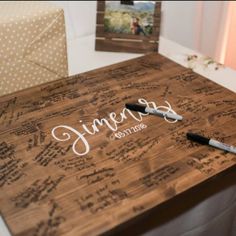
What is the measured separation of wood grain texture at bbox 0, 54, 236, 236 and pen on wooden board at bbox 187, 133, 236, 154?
0.04ft

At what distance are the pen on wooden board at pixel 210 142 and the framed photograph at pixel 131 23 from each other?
0.52 metres

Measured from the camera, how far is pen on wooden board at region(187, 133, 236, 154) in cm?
67

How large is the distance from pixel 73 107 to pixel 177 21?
840 millimetres

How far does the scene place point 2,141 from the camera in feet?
2.27

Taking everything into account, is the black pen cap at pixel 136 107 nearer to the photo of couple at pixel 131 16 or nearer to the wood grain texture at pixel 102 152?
the wood grain texture at pixel 102 152

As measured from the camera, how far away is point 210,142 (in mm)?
681

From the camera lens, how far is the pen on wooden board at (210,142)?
671 mm

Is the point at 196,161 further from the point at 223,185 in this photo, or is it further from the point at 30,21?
the point at 30,21

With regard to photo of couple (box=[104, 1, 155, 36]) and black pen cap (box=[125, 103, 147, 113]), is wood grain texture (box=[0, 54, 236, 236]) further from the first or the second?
photo of couple (box=[104, 1, 155, 36])

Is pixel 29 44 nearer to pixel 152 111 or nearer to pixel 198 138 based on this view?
pixel 152 111

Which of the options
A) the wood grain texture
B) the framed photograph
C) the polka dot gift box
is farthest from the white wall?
the wood grain texture

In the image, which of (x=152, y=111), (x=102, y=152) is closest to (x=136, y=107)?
(x=152, y=111)

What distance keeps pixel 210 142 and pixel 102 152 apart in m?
0.20

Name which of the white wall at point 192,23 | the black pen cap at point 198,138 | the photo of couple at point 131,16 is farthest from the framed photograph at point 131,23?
the black pen cap at point 198,138
